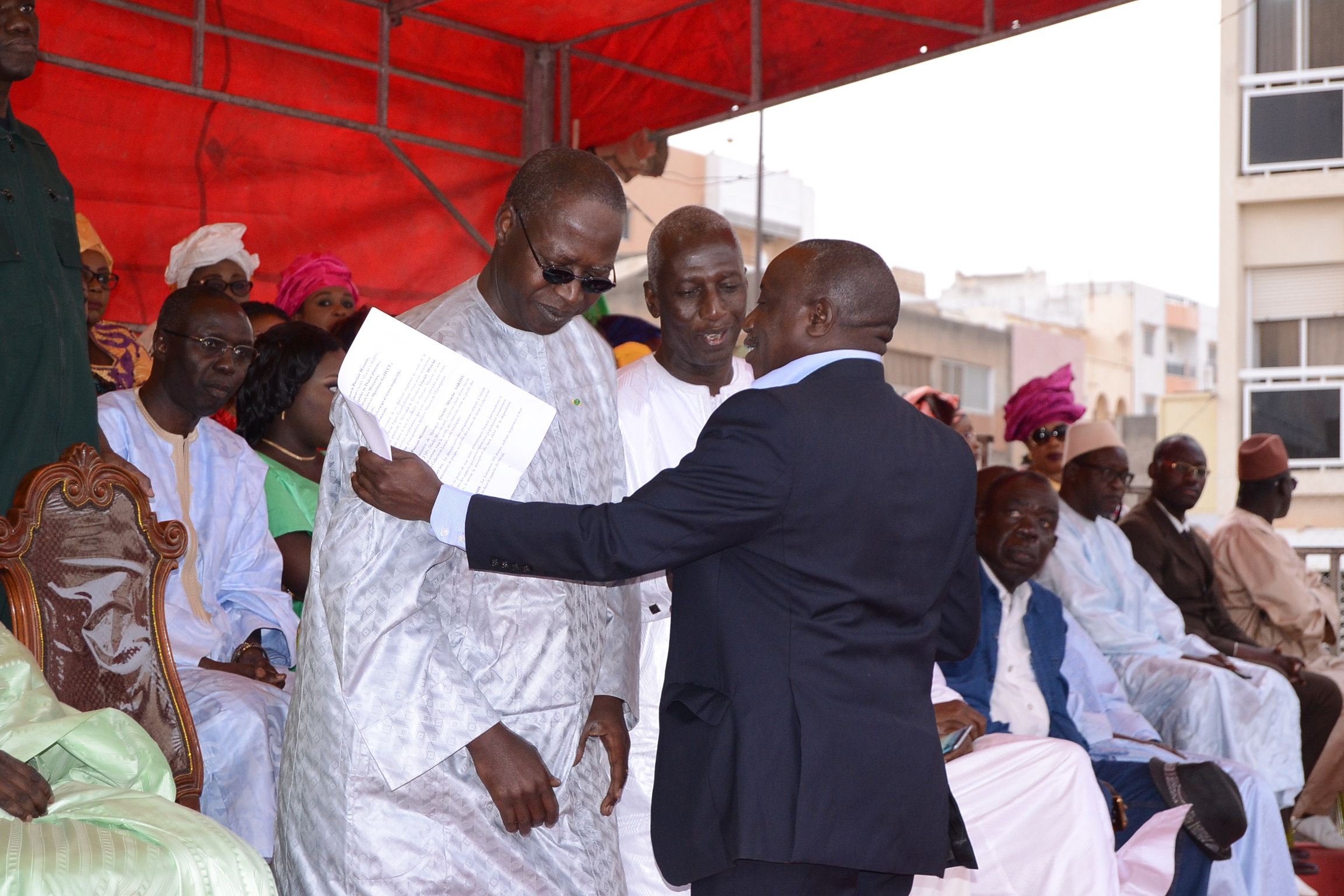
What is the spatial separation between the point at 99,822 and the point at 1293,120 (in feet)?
56.7

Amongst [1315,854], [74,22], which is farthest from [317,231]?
[1315,854]

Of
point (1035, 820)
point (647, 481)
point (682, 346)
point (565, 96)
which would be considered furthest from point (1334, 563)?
point (647, 481)

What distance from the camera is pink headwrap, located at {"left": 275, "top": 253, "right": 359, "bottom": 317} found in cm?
665

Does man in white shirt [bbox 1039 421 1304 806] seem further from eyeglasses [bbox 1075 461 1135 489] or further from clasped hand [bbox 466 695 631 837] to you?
clasped hand [bbox 466 695 631 837]

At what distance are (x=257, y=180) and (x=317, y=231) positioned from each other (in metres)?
0.46

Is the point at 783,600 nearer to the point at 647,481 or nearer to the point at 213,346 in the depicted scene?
the point at 647,481

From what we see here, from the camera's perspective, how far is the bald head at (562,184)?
8.08 ft

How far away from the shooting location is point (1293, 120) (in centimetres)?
1659

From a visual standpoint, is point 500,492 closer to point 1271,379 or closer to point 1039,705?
point 1039,705

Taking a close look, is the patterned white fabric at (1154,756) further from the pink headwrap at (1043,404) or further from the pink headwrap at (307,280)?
the pink headwrap at (307,280)

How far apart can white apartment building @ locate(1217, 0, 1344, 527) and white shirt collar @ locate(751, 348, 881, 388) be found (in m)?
15.6

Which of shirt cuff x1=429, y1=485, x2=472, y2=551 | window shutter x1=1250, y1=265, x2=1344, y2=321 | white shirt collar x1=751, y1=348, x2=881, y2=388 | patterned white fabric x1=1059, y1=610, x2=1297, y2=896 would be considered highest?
window shutter x1=1250, y1=265, x2=1344, y2=321

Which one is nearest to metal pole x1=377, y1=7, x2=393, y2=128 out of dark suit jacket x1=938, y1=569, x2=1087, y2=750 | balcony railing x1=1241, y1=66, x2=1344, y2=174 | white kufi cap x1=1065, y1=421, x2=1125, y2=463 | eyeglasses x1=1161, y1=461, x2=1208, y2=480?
white kufi cap x1=1065, y1=421, x2=1125, y2=463

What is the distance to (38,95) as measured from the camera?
650 cm
